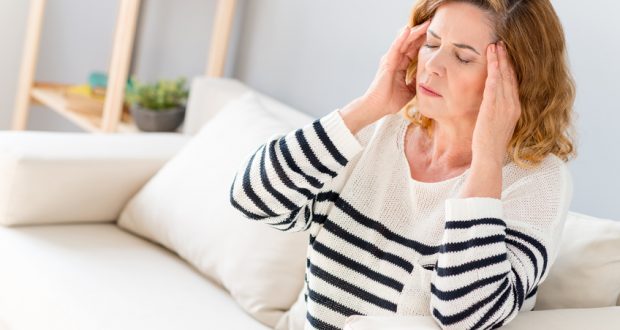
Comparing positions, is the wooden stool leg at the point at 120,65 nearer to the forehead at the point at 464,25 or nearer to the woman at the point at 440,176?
the woman at the point at 440,176

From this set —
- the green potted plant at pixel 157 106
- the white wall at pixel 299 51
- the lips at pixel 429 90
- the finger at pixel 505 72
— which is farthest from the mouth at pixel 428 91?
the green potted plant at pixel 157 106

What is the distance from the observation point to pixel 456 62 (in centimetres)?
133

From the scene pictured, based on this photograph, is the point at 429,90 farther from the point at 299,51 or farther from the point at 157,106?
the point at 157,106

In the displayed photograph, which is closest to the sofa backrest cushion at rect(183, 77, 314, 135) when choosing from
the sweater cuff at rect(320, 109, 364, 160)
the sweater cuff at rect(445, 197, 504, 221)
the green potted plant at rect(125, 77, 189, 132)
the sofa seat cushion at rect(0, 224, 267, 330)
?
the green potted plant at rect(125, 77, 189, 132)

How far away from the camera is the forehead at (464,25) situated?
1317mm

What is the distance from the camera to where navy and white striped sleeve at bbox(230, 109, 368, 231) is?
142 cm

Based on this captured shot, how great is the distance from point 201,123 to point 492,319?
4.98ft

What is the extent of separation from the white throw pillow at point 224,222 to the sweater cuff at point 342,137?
423mm

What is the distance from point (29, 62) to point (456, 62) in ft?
7.47

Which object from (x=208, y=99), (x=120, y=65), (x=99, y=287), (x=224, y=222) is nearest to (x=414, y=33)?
(x=224, y=222)

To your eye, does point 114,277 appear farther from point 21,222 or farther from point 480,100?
point 480,100

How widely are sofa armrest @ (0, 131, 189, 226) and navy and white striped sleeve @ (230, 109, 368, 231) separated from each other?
72cm

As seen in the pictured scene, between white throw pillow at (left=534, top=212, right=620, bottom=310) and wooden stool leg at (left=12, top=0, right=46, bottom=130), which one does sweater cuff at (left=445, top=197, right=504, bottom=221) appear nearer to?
white throw pillow at (left=534, top=212, right=620, bottom=310)

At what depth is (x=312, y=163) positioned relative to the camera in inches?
55.9
